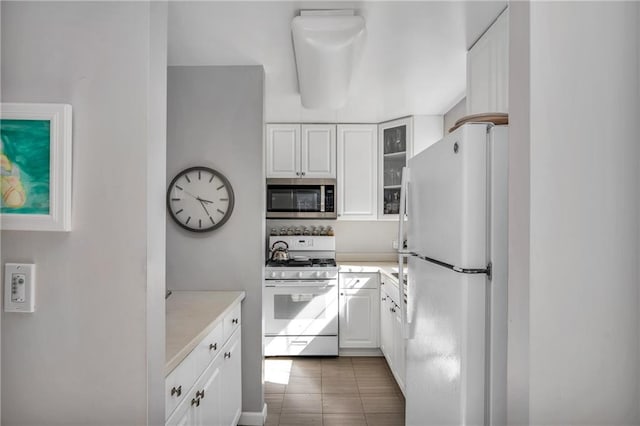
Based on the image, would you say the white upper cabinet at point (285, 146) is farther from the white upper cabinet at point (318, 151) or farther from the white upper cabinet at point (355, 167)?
the white upper cabinet at point (355, 167)

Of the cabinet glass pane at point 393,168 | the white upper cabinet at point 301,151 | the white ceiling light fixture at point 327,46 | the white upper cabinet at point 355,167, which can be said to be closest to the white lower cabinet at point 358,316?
the white upper cabinet at point 355,167

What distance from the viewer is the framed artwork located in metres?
0.91

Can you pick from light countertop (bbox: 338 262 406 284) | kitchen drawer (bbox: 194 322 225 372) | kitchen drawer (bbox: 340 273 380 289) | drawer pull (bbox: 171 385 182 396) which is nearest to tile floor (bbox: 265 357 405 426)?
kitchen drawer (bbox: 340 273 380 289)

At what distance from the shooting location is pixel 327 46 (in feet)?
6.53

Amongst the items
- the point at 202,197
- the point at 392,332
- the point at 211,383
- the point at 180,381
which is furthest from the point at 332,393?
the point at 180,381

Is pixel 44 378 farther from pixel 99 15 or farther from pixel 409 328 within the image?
pixel 409 328

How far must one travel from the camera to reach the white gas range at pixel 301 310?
3.73m

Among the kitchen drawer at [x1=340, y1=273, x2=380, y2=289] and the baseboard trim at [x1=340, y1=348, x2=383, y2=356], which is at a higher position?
the kitchen drawer at [x1=340, y1=273, x2=380, y2=289]

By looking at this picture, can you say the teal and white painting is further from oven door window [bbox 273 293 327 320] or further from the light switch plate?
oven door window [bbox 273 293 327 320]

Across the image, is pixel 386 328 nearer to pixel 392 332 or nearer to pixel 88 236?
pixel 392 332

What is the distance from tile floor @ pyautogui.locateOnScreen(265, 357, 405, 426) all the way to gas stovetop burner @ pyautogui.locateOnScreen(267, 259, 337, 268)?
2.94 feet

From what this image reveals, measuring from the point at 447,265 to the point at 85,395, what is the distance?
1.14 metres

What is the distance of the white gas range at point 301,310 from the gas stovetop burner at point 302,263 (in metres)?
0.04

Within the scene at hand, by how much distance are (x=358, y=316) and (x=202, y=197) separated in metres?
2.02
